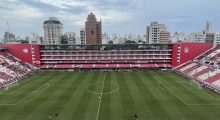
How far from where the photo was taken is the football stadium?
70.0 ft

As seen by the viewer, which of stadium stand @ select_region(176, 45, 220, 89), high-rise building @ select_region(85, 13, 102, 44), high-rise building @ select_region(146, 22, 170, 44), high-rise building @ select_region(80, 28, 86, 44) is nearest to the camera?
stadium stand @ select_region(176, 45, 220, 89)

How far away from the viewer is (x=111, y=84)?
34.0 metres

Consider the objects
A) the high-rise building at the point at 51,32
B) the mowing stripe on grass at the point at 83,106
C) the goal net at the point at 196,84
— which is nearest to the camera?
the mowing stripe on grass at the point at 83,106

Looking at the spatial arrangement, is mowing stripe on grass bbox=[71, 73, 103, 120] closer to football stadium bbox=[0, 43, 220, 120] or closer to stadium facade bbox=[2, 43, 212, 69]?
football stadium bbox=[0, 43, 220, 120]

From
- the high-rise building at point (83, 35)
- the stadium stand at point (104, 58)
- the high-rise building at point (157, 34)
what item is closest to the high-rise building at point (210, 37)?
the high-rise building at point (157, 34)

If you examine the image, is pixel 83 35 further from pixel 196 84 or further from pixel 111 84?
pixel 196 84

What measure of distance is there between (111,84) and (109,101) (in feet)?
30.4

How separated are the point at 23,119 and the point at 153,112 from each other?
61.4ft

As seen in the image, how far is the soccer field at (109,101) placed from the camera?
805 inches

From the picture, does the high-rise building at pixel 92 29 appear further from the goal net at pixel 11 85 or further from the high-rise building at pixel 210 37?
the high-rise building at pixel 210 37

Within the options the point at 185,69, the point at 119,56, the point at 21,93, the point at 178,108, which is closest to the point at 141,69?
the point at 119,56

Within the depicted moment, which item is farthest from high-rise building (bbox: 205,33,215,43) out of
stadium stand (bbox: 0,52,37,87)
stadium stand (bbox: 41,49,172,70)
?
stadium stand (bbox: 0,52,37,87)

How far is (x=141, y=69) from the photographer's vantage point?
48938 millimetres

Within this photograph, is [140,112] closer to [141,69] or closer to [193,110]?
[193,110]
